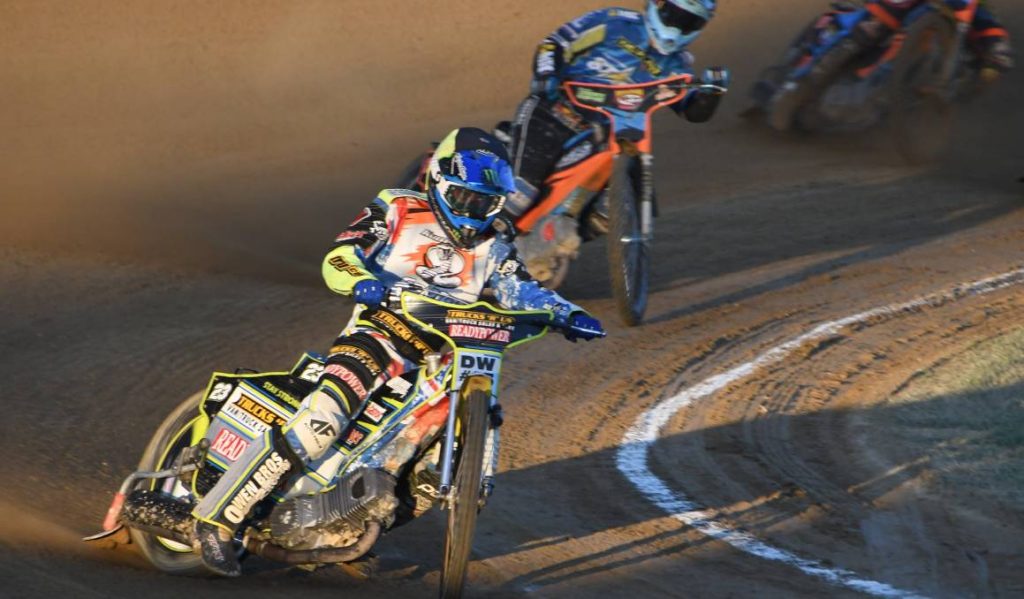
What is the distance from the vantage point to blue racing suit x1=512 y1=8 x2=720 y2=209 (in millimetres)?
10680

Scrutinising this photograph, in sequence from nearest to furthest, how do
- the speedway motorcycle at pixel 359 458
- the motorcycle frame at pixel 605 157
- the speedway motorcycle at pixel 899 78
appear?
the speedway motorcycle at pixel 359 458 → the motorcycle frame at pixel 605 157 → the speedway motorcycle at pixel 899 78

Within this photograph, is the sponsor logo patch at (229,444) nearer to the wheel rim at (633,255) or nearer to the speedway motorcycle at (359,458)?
the speedway motorcycle at (359,458)

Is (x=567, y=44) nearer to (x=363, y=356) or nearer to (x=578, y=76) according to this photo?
(x=578, y=76)

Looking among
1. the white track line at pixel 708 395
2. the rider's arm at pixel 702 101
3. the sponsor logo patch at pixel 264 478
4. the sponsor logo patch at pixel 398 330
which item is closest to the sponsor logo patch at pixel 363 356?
the sponsor logo patch at pixel 398 330

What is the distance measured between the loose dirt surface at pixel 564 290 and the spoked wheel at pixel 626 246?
0.30 meters

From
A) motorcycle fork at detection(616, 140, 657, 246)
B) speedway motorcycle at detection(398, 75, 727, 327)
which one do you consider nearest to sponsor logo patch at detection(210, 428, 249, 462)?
speedway motorcycle at detection(398, 75, 727, 327)

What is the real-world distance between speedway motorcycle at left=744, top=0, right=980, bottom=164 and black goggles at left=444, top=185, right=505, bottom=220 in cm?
943

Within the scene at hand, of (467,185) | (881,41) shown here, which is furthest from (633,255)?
(881,41)

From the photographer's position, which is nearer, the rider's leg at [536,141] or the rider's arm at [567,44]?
the rider's leg at [536,141]

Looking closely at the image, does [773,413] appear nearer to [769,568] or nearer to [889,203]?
[769,568]

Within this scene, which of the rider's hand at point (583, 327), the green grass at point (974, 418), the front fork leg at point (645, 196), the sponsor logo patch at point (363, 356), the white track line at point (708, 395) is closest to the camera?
the rider's hand at point (583, 327)

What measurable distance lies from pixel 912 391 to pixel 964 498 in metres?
1.62

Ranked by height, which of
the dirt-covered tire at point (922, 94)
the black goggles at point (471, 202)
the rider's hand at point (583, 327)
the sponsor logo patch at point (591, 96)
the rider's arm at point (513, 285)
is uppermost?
the dirt-covered tire at point (922, 94)

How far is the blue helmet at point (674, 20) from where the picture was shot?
35.4 feet
